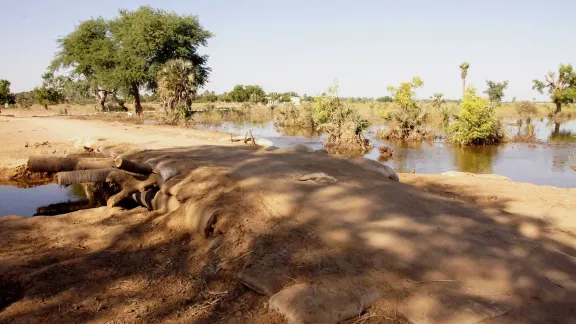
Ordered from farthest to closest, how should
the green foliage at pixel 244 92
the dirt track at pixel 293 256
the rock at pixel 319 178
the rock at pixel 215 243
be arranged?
1. the green foliage at pixel 244 92
2. the rock at pixel 319 178
3. the rock at pixel 215 243
4. the dirt track at pixel 293 256

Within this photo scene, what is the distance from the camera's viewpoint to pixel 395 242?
12.9 feet

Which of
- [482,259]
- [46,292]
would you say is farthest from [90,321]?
[482,259]

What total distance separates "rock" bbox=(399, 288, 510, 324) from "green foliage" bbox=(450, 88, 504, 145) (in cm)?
1927

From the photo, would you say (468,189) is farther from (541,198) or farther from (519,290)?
(519,290)

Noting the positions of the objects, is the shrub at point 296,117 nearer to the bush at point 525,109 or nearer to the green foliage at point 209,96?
the bush at point 525,109

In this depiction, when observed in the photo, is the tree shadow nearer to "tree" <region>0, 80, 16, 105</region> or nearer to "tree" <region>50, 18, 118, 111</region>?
"tree" <region>50, 18, 118, 111</region>

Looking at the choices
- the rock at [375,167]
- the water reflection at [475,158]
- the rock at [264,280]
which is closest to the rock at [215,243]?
the rock at [264,280]

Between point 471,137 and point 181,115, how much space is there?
15988 mm

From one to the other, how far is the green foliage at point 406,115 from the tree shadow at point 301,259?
59.7 ft

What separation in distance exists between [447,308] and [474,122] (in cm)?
1993

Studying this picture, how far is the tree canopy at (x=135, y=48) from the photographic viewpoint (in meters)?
28.4

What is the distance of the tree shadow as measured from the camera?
3.33 metres

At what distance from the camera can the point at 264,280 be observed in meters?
3.54

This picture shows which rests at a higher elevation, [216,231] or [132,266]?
[216,231]
